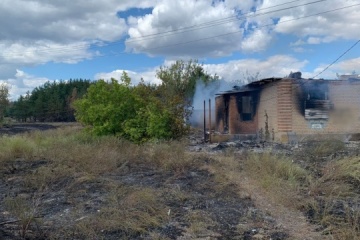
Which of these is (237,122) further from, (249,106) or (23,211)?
(23,211)

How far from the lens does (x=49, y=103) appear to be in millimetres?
55969

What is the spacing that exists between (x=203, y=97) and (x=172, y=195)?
24.2 meters

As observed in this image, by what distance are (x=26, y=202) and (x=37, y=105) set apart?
51.9m

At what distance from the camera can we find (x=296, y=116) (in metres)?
18.7

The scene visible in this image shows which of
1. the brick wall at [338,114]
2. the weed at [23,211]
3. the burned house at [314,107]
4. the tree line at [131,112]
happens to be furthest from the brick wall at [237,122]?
the weed at [23,211]

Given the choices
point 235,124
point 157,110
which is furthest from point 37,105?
point 157,110

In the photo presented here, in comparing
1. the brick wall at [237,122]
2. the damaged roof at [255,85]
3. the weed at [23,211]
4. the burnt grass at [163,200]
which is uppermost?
the damaged roof at [255,85]

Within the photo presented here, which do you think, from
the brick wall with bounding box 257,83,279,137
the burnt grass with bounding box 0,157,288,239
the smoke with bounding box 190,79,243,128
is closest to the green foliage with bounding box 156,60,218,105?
the smoke with bounding box 190,79,243,128

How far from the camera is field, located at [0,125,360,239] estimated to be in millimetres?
5918

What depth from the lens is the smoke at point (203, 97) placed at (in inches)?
1195

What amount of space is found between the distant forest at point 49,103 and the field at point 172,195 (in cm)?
4335

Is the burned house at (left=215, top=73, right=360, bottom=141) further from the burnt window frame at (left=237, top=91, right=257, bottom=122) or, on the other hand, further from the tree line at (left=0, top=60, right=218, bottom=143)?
the tree line at (left=0, top=60, right=218, bottom=143)

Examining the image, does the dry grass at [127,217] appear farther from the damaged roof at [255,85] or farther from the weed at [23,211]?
the damaged roof at [255,85]

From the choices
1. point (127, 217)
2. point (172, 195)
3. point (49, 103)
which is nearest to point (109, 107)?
point (172, 195)
